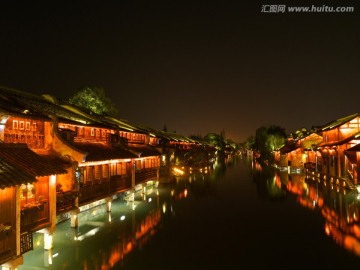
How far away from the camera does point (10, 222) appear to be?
13.0 meters

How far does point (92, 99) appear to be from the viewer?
5366 centimetres

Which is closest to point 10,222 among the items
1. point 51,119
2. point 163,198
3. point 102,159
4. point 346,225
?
point 51,119

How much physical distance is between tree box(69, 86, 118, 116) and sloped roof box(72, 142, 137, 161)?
2177 centimetres

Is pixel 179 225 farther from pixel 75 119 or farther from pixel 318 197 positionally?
pixel 318 197

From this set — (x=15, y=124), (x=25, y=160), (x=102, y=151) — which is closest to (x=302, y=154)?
(x=102, y=151)

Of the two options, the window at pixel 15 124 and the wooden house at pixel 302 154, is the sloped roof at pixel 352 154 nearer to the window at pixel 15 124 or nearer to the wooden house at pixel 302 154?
the wooden house at pixel 302 154

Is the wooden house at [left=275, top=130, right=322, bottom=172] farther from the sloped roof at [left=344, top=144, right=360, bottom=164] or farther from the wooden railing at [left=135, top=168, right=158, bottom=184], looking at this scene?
the wooden railing at [left=135, top=168, right=158, bottom=184]

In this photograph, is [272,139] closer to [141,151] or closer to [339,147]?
[339,147]

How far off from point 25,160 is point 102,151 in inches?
489

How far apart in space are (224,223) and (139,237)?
23.6 feet

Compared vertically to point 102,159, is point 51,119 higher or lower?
higher

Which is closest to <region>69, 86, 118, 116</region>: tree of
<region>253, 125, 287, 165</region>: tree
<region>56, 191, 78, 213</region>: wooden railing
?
<region>56, 191, 78, 213</region>: wooden railing

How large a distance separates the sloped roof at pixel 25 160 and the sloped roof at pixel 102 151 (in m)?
6.04

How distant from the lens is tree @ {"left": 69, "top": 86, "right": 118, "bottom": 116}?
2076 inches
